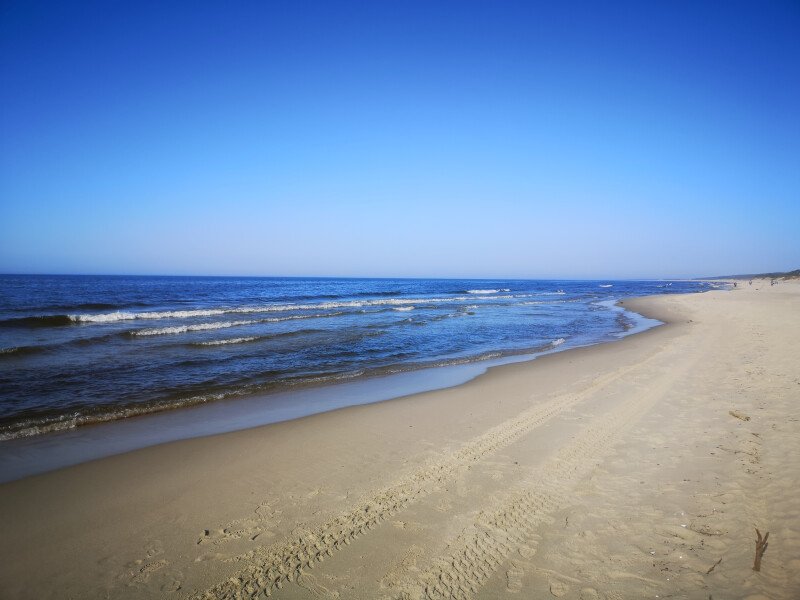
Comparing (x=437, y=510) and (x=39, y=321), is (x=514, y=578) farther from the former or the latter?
(x=39, y=321)

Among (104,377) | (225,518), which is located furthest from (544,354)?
(104,377)

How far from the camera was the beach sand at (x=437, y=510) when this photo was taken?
3.56 metres

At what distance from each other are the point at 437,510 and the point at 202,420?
5898mm

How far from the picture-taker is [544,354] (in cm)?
1537

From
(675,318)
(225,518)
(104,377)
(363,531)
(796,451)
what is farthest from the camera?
(675,318)

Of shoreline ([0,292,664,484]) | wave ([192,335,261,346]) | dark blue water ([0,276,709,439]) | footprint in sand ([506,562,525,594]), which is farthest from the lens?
wave ([192,335,261,346])

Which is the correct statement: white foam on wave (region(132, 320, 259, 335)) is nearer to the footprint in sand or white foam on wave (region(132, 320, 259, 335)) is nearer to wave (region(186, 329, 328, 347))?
wave (region(186, 329, 328, 347))

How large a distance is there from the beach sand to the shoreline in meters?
0.56

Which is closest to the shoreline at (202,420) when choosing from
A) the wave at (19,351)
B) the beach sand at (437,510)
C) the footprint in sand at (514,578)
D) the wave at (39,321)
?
the beach sand at (437,510)

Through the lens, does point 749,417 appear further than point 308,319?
No

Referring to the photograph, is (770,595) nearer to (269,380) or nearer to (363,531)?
(363,531)

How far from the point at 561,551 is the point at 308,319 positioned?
23.3m

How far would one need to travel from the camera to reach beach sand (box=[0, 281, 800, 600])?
3559 millimetres

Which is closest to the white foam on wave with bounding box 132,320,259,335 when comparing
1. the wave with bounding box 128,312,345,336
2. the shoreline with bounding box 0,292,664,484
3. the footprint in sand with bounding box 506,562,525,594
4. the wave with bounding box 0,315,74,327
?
the wave with bounding box 128,312,345,336
